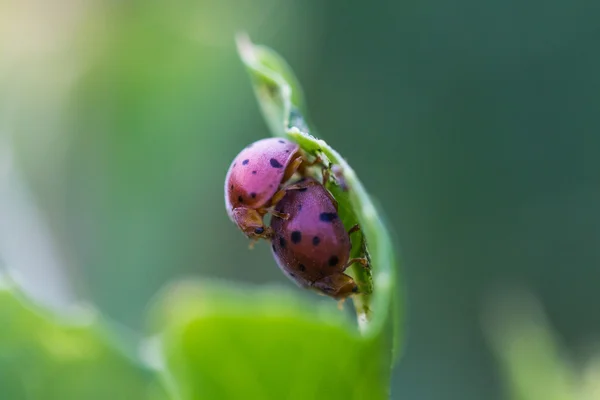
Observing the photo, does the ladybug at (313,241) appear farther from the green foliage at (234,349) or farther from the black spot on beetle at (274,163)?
the green foliage at (234,349)

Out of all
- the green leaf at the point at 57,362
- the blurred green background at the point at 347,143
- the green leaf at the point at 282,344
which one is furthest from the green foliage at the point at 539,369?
the blurred green background at the point at 347,143

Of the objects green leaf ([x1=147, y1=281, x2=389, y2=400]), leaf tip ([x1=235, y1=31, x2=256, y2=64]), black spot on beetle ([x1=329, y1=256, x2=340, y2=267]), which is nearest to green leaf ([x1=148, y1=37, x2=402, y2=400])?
green leaf ([x1=147, y1=281, x2=389, y2=400])

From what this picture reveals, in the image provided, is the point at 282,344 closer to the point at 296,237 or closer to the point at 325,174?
the point at 325,174

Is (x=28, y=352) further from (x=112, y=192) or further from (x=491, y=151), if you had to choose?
(x=491, y=151)

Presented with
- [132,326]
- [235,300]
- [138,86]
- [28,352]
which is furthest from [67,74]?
[235,300]

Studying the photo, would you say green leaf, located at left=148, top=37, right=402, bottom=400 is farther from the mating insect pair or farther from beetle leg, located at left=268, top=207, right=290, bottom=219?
beetle leg, located at left=268, top=207, right=290, bottom=219

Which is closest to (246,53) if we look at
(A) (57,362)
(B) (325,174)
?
(B) (325,174)

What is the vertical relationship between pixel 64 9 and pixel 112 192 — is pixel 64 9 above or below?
above
